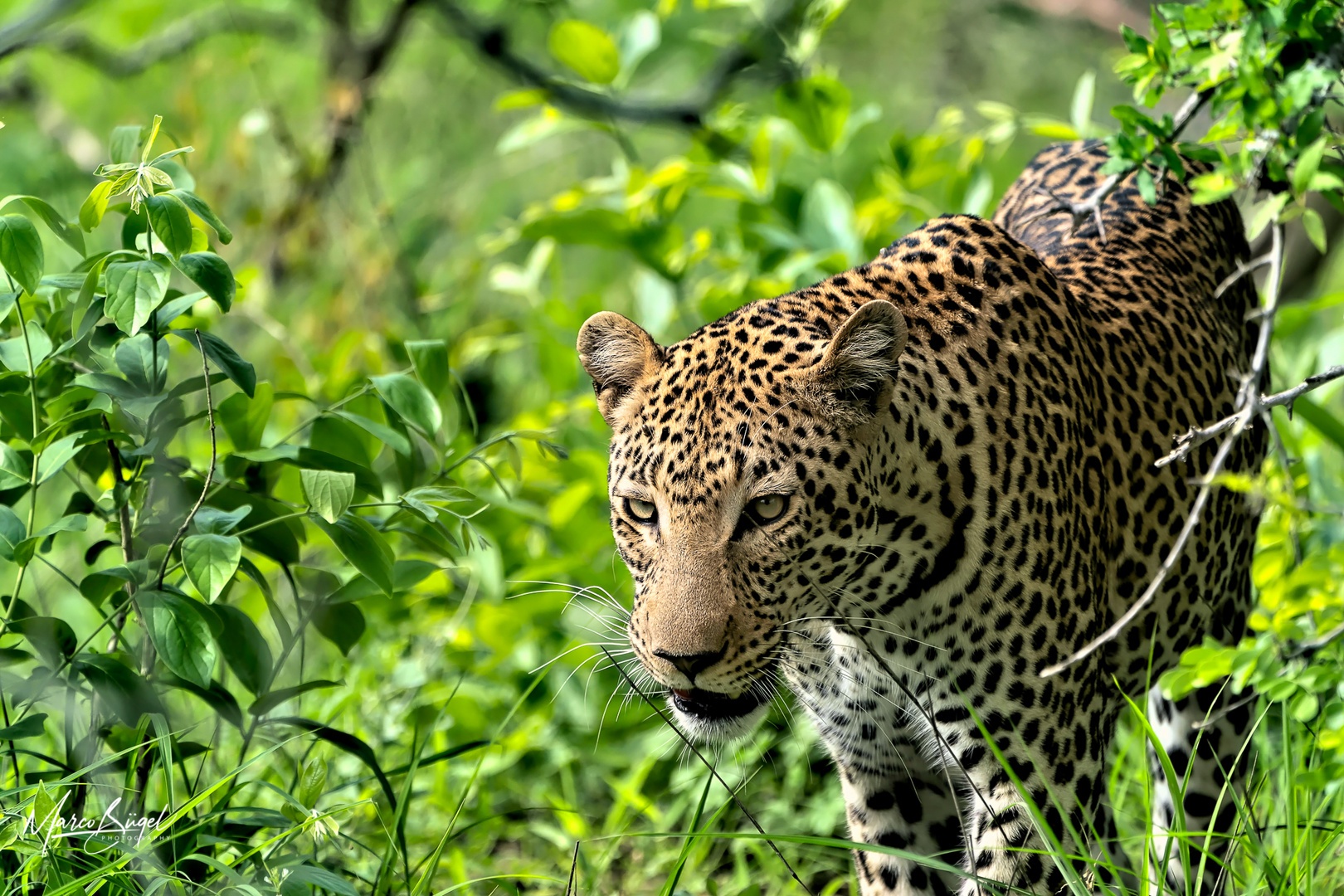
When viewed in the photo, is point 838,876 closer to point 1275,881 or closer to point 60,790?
point 1275,881

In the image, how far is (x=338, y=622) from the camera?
12.8ft

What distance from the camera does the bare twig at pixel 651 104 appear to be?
22.3 ft

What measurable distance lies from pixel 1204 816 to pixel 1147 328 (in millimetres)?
1759

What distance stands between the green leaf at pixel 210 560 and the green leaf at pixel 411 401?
64 cm

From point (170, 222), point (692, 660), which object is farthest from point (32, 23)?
point (692, 660)

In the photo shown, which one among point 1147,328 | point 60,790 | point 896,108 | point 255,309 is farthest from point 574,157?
point 60,790

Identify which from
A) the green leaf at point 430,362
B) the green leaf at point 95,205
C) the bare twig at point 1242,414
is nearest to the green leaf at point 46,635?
the green leaf at point 95,205

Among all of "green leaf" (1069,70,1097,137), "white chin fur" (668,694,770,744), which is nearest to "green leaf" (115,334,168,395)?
"white chin fur" (668,694,770,744)

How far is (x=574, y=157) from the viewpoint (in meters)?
13.1

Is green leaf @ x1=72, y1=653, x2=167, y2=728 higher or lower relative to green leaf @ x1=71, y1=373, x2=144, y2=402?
lower

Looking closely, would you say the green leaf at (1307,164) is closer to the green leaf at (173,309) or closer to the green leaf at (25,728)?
the green leaf at (173,309)

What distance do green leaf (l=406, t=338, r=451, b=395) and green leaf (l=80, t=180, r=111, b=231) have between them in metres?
0.92

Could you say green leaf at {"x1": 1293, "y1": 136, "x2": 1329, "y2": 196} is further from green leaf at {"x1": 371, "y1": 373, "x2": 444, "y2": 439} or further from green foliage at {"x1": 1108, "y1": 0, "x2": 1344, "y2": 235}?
green leaf at {"x1": 371, "y1": 373, "x2": 444, "y2": 439}

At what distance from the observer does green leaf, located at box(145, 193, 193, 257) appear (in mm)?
2967
